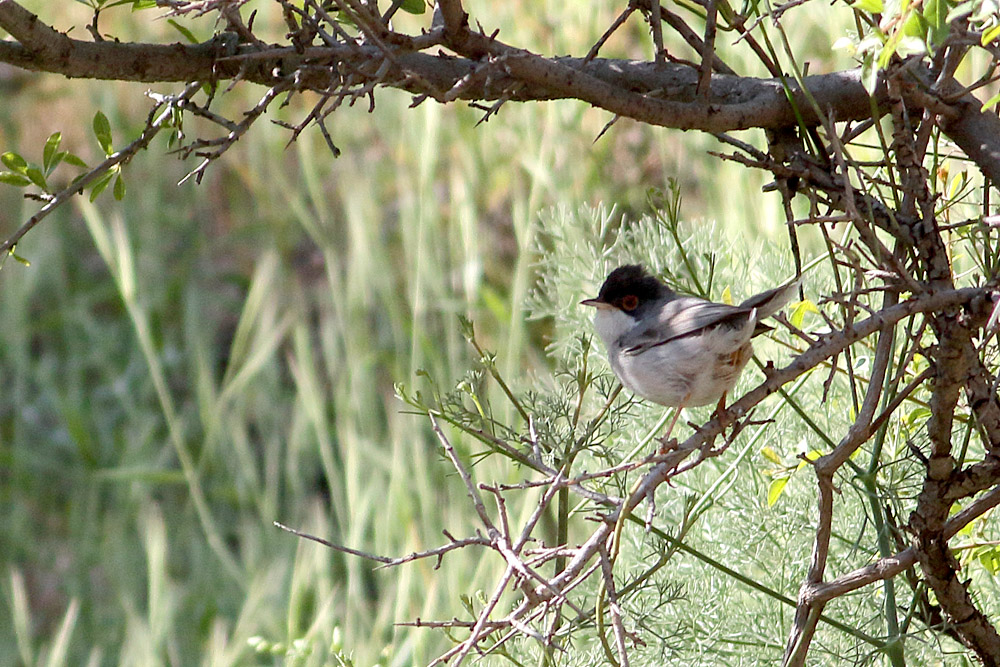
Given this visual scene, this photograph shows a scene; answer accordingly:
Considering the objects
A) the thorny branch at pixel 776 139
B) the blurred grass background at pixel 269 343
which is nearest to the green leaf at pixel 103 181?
the thorny branch at pixel 776 139

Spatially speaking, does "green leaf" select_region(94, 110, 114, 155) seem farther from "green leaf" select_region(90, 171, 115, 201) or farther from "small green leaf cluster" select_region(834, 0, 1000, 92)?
"small green leaf cluster" select_region(834, 0, 1000, 92)

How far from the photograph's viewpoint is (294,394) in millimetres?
4594

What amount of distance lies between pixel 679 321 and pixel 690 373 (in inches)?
5.5

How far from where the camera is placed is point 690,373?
6.19 ft

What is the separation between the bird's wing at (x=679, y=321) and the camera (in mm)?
1820

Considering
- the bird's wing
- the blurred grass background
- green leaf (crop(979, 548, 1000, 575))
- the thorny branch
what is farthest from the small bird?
the blurred grass background

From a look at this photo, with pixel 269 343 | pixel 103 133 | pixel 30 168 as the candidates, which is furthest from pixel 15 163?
pixel 269 343

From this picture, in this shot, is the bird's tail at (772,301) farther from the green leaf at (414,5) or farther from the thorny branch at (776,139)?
Result: the green leaf at (414,5)

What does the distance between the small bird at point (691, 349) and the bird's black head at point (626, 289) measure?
0.11 m

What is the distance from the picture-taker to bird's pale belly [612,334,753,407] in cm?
187

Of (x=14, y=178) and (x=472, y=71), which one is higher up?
(x=472, y=71)

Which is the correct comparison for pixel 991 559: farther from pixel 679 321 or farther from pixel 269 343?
pixel 269 343

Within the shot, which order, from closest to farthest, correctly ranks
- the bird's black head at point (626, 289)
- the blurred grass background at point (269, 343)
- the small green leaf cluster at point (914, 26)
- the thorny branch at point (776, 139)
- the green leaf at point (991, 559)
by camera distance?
1. the small green leaf cluster at point (914, 26)
2. the thorny branch at point (776, 139)
3. the green leaf at point (991, 559)
4. the bird's black head at point (626, 289)
5. the blurred grass background at point (269, 343)

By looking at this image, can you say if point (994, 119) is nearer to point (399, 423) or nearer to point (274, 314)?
point (399, 423)
